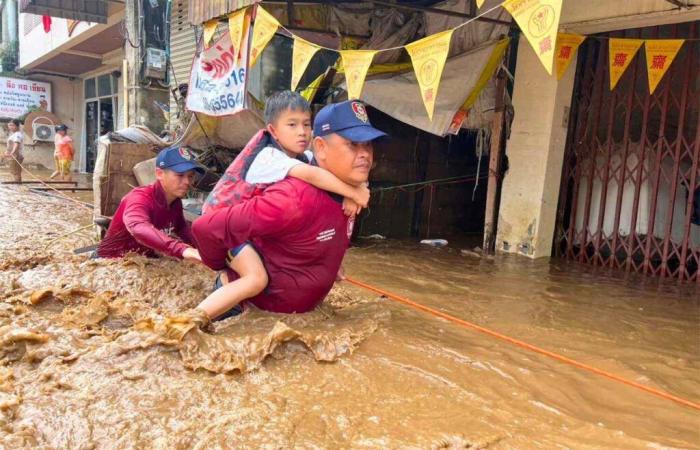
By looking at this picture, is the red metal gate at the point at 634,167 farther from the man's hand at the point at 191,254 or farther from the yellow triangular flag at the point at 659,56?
the man's hand at the point at 191,254

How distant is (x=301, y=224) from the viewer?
261cm

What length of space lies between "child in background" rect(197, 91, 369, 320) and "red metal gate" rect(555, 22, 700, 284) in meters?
4.27

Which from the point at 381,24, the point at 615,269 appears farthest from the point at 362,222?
the point at 615,269

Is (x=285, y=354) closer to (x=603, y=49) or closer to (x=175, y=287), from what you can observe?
(x=175, y=287)

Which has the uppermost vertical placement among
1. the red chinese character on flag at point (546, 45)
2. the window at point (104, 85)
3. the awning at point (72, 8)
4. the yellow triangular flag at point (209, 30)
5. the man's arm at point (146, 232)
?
the awning at point (72, 8)

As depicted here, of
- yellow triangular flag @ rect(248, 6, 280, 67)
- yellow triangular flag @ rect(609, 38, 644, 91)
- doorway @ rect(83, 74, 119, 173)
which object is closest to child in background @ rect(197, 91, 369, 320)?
yellow triangular flag @ rect(248, 6, 280, 67)

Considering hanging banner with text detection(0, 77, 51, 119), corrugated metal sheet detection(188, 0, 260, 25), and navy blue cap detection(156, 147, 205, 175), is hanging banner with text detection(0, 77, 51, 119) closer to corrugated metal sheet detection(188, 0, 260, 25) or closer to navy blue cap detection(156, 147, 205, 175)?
corrugated metal sheet detection(188, 0, 260, 25)

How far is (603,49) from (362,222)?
3.79 meters

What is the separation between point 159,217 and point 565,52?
4.48 meters

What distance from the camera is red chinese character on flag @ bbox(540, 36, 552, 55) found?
3.42 metres

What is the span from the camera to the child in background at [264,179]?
8.62 ft

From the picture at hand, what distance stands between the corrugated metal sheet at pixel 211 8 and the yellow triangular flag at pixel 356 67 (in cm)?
135

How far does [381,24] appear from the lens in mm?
7504

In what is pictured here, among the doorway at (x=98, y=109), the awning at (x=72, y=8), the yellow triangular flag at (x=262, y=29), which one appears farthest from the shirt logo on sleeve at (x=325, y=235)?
the doorway at (x=98, y=109)
